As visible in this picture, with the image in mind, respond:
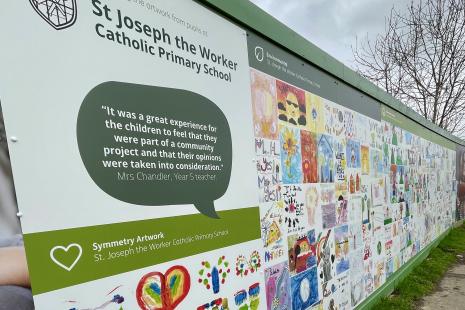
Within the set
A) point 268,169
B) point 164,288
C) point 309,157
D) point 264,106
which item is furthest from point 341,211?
point 164,288

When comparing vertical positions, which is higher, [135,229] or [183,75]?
[183,75]

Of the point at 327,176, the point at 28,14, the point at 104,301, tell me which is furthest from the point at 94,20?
the point at 327,176

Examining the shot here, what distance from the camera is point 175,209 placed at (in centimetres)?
180

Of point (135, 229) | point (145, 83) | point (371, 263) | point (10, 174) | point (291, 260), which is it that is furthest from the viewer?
point (371, 263)

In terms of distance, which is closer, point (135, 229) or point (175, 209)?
point (135, 229)

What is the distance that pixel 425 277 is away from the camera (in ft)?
20.9

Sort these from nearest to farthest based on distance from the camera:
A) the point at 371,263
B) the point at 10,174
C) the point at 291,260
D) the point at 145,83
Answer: the point at 10,174, the point at 145,83, the point at 291,260, the point at 371,263

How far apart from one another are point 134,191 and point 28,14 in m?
0.77

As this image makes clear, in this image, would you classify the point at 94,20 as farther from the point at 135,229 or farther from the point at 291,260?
the point at 291,260

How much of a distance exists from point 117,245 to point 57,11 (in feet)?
3.04

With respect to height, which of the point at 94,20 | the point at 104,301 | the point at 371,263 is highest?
the point at 94,20

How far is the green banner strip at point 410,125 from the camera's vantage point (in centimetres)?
541

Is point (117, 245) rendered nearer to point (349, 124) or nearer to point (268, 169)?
point (268, 169)

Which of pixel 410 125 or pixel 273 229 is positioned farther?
pixel 410 125
